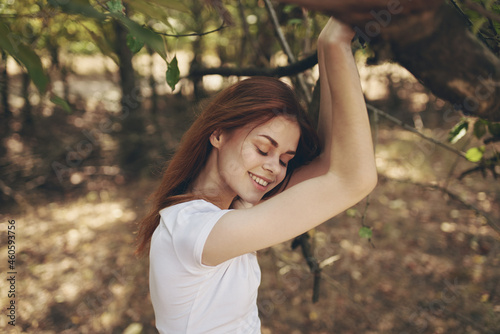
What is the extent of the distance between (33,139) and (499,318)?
674 centimetres

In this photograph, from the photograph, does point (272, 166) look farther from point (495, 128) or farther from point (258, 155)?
point (495, 128)

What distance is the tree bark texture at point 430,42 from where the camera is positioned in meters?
0.64

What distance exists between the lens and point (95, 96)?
30.0 ft

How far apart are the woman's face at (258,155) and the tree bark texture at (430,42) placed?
0.59m

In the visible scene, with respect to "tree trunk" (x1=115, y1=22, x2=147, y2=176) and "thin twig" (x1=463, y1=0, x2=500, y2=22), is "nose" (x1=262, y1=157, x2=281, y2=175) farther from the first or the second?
"tree trunk" (x1=115, y1=22, x2=147, y2=176)

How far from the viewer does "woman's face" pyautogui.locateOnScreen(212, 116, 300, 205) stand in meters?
1.31

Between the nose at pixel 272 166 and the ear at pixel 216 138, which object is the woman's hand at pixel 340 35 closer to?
the nose at pixel 272 166

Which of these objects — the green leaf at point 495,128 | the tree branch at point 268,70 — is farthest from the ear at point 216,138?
the green leaf at point 495,128

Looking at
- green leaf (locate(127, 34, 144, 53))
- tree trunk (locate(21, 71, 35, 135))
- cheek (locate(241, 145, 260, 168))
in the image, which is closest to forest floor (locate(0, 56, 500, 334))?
tree trunk (locate(21, 71, 35, 135))

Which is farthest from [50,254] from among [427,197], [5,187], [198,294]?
[427,197]

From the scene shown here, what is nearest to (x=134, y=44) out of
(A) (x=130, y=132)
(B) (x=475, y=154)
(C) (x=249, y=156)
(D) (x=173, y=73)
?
(D) (x=173, y=73)

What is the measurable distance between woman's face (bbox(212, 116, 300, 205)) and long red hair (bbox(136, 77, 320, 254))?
0.12 feet

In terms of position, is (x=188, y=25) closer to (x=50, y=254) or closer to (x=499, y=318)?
(x=50, y=254)

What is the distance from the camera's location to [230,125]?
1.37 metres
